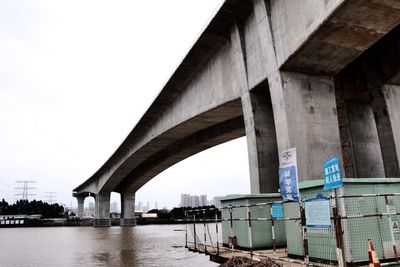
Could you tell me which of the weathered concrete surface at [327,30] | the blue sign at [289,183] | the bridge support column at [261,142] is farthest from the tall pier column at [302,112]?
the blue sign at [289,183]

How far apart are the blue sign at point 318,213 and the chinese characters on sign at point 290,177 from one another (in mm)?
479

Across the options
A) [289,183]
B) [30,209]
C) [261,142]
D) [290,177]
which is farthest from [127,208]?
[30,209]

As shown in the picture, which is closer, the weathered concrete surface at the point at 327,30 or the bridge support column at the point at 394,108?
the weathered concrete surface at the point at 327,30

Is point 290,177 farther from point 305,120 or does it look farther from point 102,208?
point 102,208

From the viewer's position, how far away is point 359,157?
19.6 m

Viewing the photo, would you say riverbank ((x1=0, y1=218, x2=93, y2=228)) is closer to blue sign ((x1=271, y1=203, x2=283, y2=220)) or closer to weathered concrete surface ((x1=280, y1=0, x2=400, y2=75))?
weathered concrete surface ((x1=280, y1=0, x2=400, y2=75))

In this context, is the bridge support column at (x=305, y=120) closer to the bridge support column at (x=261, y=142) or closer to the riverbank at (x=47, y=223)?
the bridge support column at (x=261, y=142)

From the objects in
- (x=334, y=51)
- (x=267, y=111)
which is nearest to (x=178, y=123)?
(x=267, y=111)

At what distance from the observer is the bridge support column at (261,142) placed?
55.7 ft

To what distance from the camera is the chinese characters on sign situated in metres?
8.58

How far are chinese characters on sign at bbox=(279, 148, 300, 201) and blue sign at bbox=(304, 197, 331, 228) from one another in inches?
18.8

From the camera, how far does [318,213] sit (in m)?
8.52

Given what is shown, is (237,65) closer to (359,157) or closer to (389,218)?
(359,157)

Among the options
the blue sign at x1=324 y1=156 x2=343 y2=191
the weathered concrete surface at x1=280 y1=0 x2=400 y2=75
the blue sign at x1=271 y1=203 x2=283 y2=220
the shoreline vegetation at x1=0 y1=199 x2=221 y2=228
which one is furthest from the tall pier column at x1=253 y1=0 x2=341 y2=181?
the shoreline vegetation at x1=0 y1=199 x2=221 y2=228
